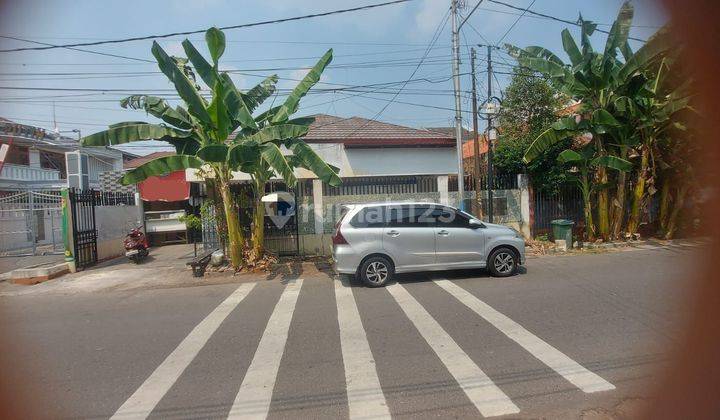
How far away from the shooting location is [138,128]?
30.2 feet

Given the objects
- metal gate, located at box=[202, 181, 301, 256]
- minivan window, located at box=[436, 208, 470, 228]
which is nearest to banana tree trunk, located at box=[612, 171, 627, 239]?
minivan window, located at box=[436, 208, 470, 228]

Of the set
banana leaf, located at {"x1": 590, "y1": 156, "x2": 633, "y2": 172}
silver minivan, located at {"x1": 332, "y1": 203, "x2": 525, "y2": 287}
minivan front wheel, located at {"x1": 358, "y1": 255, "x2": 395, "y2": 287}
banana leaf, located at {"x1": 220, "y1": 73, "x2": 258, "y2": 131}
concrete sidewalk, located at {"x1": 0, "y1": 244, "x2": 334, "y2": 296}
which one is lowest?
concrete sidewalk, located at {"x1": 0, "y1": 244, "x2": 334, "y2": 296}

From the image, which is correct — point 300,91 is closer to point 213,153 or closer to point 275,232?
point 213,153

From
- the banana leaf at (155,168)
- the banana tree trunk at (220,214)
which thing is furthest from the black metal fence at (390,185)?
the banana leaf at (155,168)

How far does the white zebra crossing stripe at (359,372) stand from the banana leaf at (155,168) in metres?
5.29

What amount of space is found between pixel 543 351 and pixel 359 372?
2060 millimetres

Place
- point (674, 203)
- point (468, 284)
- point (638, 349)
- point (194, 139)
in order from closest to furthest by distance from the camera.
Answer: point (638, 349)
point (468, 284)
point (194, 139)
point (674, 203)

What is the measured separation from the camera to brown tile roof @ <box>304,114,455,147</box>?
15.0 metres

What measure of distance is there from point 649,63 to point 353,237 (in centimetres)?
1064

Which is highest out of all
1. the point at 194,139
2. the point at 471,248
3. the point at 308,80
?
the point at 308,80

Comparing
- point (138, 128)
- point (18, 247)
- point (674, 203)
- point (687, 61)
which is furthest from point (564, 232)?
point (18, 247)

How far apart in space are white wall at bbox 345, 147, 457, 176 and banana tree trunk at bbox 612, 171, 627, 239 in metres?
5.34

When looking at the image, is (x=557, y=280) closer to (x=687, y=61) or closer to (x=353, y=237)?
(x=353, y=237)

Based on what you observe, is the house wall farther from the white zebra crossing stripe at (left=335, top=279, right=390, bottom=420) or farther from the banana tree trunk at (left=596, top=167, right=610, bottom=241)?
the white zebra crossing stripe at (left=335, top=279, right=390, bottom=420)
